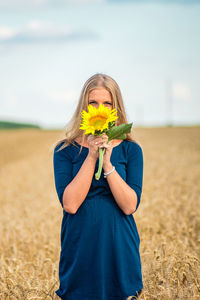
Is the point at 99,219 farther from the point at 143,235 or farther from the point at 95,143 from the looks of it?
the point at 143,235

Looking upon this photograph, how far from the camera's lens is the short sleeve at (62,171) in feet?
8.91

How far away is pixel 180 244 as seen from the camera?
239 inches

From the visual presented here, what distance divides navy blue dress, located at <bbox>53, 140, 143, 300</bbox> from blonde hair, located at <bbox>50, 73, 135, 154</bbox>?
0.70 ft

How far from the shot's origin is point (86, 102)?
285 cm

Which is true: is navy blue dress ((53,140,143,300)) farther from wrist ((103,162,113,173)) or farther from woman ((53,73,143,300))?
wrist ((103,162,113,173))

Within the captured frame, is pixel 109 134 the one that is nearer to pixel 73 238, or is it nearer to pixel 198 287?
pixel 73 238

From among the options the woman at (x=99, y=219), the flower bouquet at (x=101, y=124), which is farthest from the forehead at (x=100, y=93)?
the flower bouquet at (x=101, y=124)

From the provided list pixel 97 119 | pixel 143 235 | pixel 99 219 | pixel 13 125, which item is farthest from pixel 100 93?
pixel 13 125

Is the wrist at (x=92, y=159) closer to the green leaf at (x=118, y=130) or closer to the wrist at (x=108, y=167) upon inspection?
the wrist at (x=108, y=167)

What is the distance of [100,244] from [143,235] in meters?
3.85

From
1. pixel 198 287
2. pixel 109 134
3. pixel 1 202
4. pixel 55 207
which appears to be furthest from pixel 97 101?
pixel 1 202

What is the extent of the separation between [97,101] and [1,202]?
9587 millimetres

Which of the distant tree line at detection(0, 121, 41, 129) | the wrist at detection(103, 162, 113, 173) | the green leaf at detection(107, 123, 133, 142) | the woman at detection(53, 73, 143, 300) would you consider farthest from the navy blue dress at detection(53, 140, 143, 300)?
the distant tree line at detection(0, 121, 41, 129)

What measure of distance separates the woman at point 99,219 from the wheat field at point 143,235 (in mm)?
401
